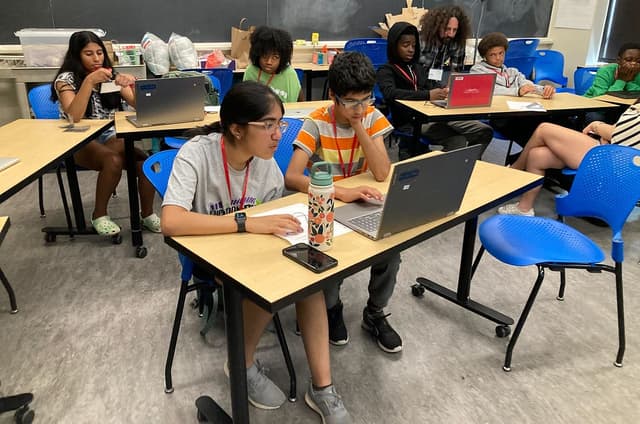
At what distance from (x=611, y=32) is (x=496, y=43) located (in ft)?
10.3

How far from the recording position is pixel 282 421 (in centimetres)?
167

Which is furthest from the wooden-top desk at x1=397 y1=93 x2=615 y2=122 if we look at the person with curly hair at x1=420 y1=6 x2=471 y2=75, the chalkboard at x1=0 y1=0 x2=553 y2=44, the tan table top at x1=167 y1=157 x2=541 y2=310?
the chalkboard at x1=0 y1=0 x2=553 y2=44

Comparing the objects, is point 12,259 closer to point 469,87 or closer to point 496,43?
point 469,87

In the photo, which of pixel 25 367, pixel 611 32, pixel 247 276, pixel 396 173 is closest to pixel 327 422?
pixel 247 276

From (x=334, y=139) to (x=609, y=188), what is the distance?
3.52 ft

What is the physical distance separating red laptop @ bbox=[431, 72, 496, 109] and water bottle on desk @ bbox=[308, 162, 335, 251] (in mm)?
2033

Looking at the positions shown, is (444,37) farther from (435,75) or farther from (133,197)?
(133,197)

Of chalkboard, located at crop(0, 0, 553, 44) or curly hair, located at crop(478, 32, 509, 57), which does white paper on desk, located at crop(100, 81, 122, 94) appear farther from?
curly hair, located at crop(478, 32, 509, 57)

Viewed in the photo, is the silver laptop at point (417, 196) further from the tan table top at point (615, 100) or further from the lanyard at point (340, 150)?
the tan table top at point (615, 100)

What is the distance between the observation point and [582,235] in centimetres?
201

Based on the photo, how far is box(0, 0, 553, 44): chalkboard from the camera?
4.01 meters

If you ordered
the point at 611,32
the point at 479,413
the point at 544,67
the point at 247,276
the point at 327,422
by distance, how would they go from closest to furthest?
the point at 247,276, the point at 327,422, the point at 479,413, the point at 544,67, the point at 611,32

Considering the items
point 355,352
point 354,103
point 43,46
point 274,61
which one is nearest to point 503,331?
point 355,352

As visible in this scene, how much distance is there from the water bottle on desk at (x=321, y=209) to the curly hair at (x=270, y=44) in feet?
6.67
